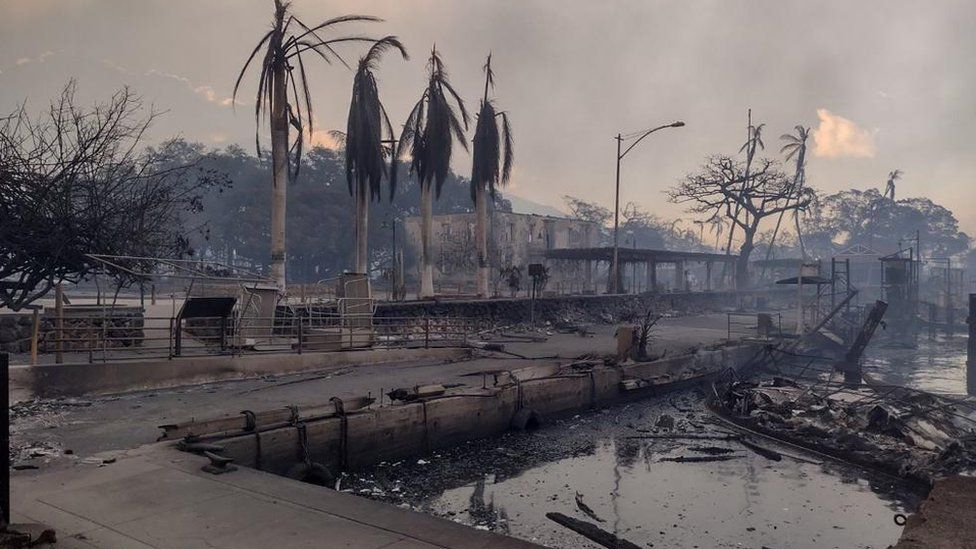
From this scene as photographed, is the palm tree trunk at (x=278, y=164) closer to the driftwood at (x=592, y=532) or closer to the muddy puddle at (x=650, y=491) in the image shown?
the muddy puddle at (x=650, y=491)

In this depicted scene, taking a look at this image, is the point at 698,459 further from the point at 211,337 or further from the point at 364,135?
the point at 364,135

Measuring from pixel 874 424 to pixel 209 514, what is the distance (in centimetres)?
1326

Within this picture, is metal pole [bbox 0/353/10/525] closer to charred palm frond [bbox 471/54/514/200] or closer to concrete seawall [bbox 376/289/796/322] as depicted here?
concrete seawall [bbox 376/289/796/322]

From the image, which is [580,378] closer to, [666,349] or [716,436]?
[716,436]

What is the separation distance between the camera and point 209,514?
6203mm

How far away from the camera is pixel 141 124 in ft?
46.5

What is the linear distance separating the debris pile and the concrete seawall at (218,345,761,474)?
311 cm

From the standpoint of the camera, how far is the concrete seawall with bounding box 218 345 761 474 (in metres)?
9.97

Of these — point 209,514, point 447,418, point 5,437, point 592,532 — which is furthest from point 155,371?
point 592,532

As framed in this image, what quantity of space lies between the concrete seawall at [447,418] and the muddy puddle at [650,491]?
35cm

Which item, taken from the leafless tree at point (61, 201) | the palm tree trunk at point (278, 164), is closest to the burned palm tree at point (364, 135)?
the palm tree trunk at point (278, 164)

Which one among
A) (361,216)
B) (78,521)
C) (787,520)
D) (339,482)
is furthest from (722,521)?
(361,216)

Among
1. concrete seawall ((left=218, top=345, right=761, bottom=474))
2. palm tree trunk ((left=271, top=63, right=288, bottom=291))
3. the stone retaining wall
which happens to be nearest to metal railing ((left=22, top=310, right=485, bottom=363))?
the stone retaining wall

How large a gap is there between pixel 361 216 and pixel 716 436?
1871cm
